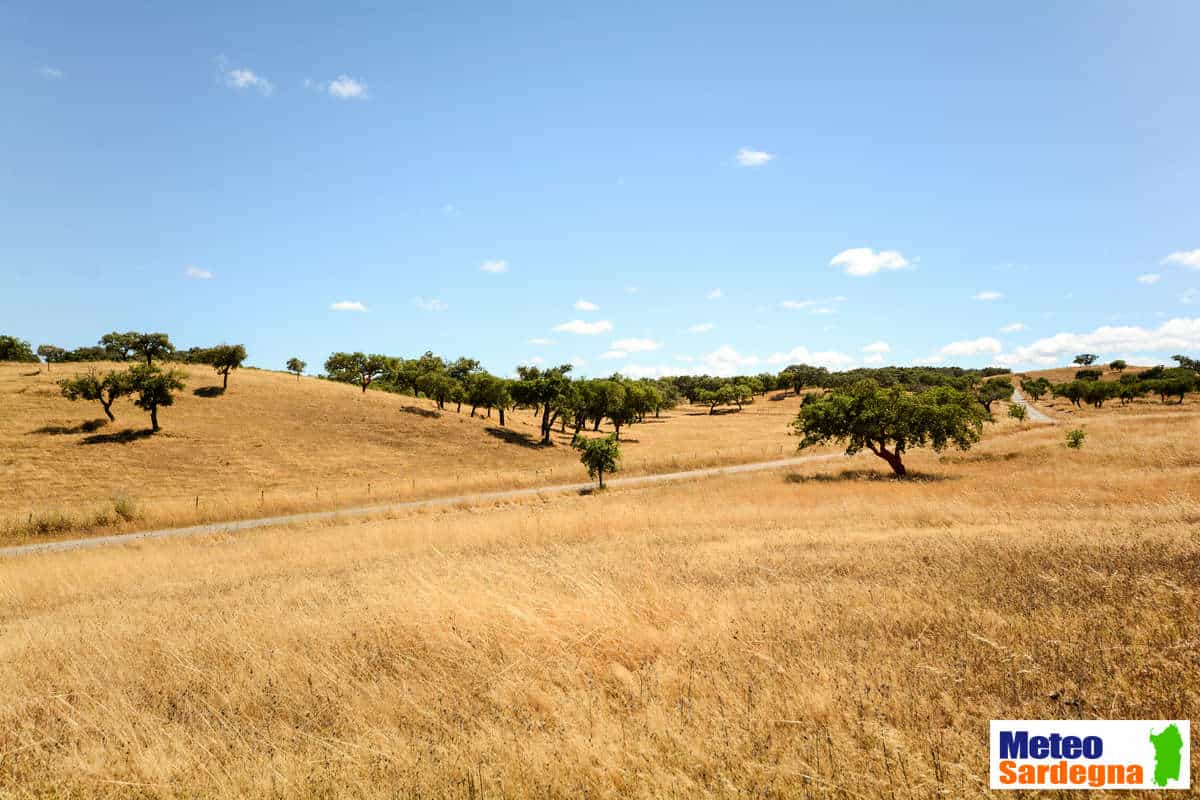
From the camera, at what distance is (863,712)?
15.9 feet

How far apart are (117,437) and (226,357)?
23858 mm

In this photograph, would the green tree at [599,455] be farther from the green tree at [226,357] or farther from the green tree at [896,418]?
the green tree at [226,357]

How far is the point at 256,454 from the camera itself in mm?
55906

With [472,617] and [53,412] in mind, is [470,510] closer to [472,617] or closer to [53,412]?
[472,617]

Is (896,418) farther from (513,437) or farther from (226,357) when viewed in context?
(226,357)

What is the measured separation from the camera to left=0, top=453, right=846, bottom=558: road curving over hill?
25.4m

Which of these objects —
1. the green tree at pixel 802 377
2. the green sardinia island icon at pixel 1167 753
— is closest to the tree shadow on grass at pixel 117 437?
the green sardinia island icon at pixel 1167 753

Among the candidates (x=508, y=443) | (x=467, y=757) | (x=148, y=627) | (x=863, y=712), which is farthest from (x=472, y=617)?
(x=508, y=443)

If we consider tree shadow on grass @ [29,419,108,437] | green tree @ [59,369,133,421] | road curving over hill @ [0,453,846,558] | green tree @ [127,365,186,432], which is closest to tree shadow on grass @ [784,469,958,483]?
road curving over hill @ [0,453,846,558]

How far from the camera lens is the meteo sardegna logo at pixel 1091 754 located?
397 cm

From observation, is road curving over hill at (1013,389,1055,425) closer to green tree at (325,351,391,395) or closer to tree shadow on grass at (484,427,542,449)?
tree shadow on grass at (484,427,542,449)

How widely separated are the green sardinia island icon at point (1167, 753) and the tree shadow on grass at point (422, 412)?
78580 millimetres

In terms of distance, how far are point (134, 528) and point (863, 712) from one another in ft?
121

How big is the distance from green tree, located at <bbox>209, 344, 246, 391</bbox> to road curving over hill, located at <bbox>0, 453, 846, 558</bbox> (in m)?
55.0
